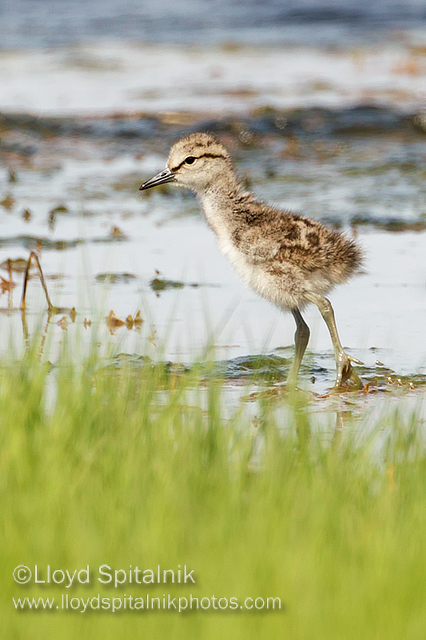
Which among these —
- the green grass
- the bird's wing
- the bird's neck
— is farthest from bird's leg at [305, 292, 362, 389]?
the green grass

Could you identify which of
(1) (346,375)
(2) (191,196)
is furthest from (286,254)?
(2) (191,196)

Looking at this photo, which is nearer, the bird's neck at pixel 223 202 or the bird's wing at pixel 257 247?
the bird's wing at pixel 257 247

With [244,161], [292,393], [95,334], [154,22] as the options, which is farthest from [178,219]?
[154,22]

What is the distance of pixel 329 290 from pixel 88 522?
2897 millimetres

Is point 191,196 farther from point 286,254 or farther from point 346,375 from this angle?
point 346,375

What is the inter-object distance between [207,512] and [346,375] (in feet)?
7.26

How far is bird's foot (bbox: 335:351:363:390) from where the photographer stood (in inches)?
213

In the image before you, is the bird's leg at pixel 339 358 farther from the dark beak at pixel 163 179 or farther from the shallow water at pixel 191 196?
the dark beak at pixel 163 179

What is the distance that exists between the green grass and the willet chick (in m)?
1.42

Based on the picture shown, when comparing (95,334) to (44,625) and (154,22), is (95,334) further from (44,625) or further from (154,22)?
(154,22)

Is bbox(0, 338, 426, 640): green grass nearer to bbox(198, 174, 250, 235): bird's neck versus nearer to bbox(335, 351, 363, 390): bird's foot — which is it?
bbox(335, 351, 363, 390): bird's foot

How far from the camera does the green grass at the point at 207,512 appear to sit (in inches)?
111

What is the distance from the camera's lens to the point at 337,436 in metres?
4.41

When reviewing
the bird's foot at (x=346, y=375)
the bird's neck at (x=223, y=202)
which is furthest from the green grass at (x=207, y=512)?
the bird's neck at (x=223, y=202)
